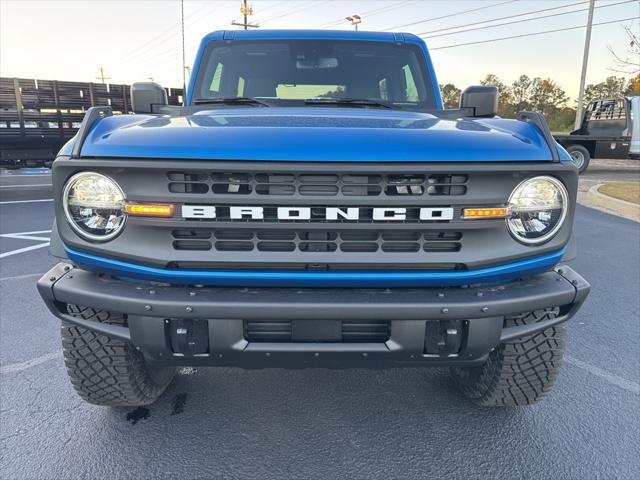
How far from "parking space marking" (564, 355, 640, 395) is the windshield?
6.40ft

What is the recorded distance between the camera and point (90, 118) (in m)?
1.99

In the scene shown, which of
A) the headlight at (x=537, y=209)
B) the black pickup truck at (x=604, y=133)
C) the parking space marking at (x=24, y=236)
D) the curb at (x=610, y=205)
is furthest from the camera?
the black pickup truck at (x=604, y=133)

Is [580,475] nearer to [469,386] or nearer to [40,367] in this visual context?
[469,386]

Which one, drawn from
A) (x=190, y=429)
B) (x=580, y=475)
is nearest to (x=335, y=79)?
(x=190, y=429)

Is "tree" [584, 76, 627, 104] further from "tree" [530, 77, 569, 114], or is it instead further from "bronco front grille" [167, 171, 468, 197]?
"bronco front grille" [167, 171, 468, 197]

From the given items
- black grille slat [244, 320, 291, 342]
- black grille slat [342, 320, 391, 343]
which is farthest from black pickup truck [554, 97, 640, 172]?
black grille slat [244, 320, 291, 342]

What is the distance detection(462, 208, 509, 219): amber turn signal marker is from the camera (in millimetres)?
1813

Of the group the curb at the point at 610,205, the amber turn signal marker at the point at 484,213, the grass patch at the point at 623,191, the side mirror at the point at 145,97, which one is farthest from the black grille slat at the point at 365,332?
the grass patch at the point at 623,191

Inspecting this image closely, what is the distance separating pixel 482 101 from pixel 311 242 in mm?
1749

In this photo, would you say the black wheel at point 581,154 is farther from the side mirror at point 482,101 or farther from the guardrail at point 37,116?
the side mirror at point 482,101

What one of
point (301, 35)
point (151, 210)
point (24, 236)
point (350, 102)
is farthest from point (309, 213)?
point (24, 236)

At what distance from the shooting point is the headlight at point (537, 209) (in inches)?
73.3

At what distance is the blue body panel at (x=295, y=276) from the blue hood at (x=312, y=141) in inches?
16.9

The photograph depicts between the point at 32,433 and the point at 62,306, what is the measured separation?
33.6 inches
